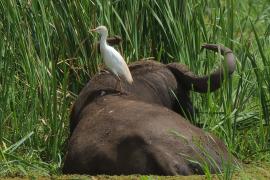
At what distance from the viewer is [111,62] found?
6.88 m

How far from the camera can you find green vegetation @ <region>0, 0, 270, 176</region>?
22.6 ft

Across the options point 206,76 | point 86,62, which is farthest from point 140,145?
point 86,62

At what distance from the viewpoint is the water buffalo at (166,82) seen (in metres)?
6.93

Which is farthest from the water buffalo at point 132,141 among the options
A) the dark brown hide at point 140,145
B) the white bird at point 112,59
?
the white bird at point 112,59

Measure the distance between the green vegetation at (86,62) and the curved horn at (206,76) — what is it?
114mm

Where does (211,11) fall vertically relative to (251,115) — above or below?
above

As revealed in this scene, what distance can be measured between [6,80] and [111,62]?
77 centimetres

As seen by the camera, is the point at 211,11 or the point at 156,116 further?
the point at 211,11

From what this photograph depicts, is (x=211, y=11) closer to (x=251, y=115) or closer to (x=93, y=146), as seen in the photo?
(x=251, y=115)

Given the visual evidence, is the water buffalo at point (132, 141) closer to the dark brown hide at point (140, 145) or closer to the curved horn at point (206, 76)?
the dark brown hide at point (140, 145)

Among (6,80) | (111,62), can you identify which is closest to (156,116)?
(111,62)

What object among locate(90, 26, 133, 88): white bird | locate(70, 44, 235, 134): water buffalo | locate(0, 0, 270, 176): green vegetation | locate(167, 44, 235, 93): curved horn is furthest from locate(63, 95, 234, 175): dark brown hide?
locate(167, 44, 235, 93): curved horn

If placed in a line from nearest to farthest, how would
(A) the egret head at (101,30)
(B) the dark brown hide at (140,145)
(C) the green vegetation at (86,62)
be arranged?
(B) the dark brown hide at (140,145)
(C) the green vegetation at (86,62)
(A) the egret head at (101,30)

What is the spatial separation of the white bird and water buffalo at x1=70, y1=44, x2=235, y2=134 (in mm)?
109
